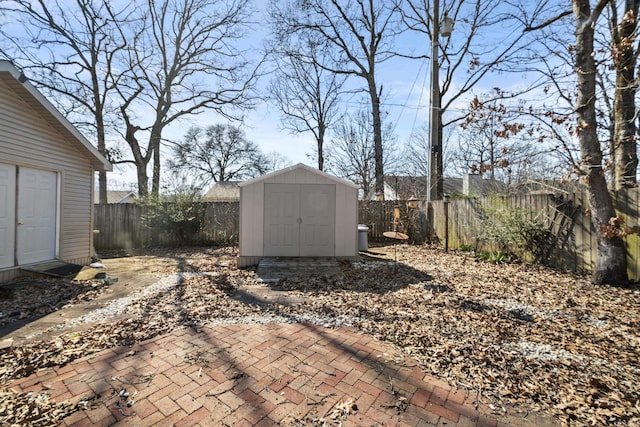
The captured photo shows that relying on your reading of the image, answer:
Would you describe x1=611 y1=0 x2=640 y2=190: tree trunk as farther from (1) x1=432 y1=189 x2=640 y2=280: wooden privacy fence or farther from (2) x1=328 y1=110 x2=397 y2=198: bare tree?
(2) x1=328 y1=110 x2=397 y2=198: bare tree

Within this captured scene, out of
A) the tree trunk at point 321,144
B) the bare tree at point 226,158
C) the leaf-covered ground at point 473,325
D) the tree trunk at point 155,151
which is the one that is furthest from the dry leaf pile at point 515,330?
the bare tree at point 226,158

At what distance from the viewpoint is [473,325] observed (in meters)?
3.51

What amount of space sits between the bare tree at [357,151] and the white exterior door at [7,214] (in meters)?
18.5

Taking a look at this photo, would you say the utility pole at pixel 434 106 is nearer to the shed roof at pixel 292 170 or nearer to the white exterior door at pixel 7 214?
the shed roof at pixel 292 170

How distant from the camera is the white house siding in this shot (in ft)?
18.9

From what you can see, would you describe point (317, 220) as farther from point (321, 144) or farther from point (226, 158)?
point (226, 158)

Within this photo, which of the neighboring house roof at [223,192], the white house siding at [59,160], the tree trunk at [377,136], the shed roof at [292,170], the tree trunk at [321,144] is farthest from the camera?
the neighboring house roof at [223,192]

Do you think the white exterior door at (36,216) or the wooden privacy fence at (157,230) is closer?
the white exterior door at (36,216)

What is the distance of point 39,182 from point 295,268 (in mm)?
5871

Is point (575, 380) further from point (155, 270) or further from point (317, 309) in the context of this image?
point (155, 270)

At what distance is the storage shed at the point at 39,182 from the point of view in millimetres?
5691

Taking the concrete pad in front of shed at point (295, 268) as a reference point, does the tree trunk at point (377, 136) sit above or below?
above

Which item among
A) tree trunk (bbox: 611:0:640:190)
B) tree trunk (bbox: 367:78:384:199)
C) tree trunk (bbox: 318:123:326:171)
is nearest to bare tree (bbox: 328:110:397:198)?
tree trunk (bbox: 318:123:326:171)

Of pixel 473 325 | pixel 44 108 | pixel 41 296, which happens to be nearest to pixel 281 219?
pixel 41 296
